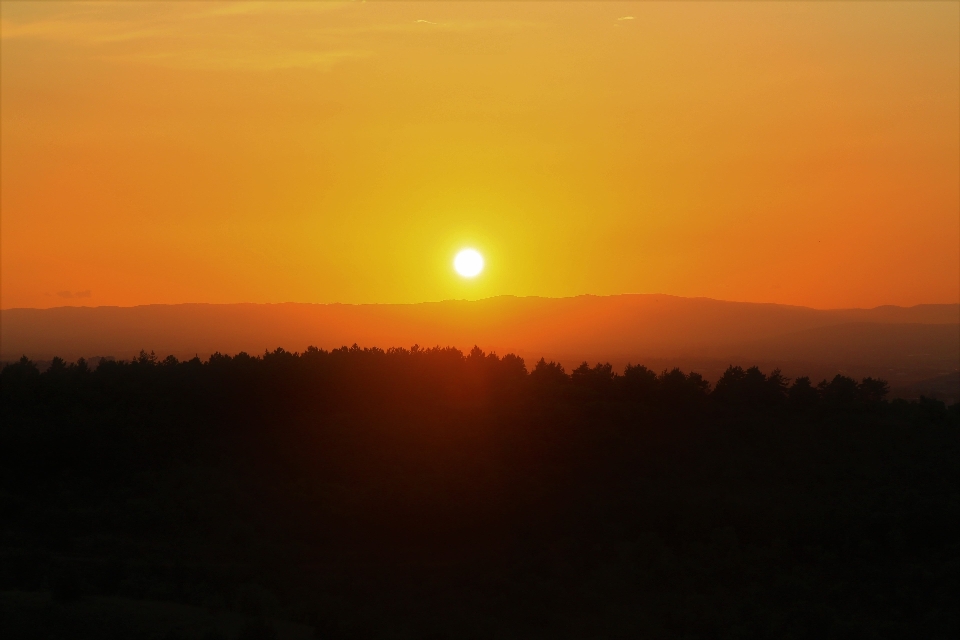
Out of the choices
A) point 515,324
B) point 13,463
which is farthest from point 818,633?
point 515,324

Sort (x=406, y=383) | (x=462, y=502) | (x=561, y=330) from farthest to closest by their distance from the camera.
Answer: (x=561, y=330) → (x=406, y=383) → (x=462, y=502)

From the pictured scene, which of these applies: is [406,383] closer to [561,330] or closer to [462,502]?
[462,502]

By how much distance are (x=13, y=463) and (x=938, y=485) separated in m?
26.0

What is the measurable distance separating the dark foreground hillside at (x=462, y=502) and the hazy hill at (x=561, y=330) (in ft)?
136

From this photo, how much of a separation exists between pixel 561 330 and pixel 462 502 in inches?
3730

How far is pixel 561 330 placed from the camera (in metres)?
118

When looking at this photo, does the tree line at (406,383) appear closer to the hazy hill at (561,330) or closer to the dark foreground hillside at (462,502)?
the dark foreground hillside at (462,502)

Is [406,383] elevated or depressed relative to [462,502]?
elevated

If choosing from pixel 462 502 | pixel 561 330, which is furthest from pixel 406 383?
pixel 561 330

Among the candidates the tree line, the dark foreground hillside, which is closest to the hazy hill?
the tree line

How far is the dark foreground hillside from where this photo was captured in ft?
59.7

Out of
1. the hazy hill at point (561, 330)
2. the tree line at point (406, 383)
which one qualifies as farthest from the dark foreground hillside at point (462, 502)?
the hazy hill at point (561, 330)

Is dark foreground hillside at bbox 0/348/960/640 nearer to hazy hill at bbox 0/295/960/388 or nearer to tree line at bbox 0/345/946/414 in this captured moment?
tree line at bbox 0/345/946/414

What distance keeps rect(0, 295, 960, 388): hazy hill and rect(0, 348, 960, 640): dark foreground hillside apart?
41589 mm
